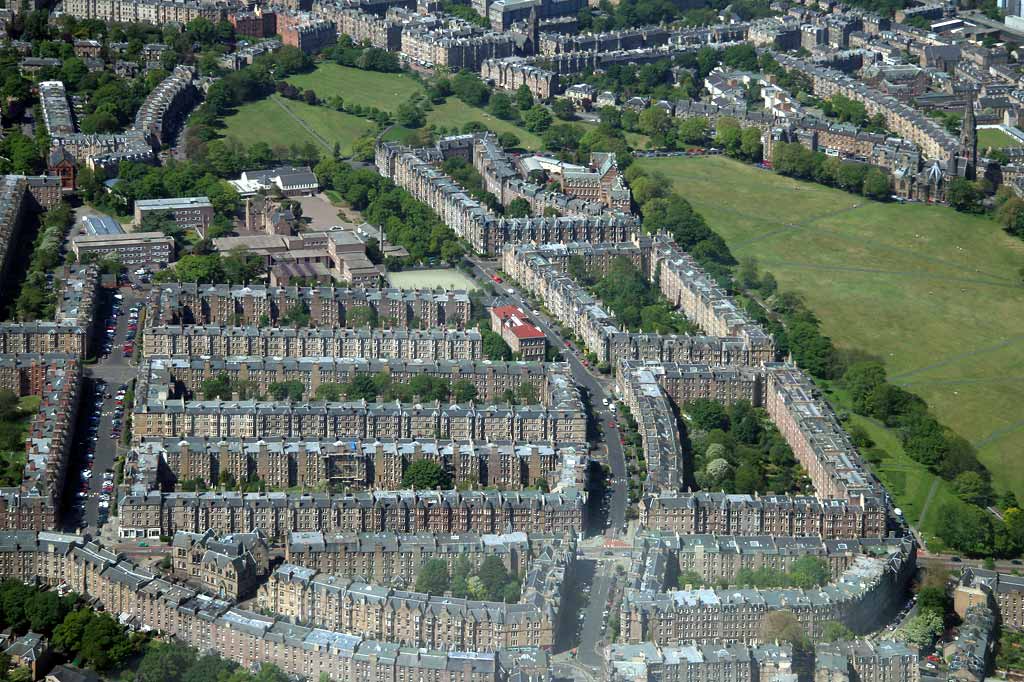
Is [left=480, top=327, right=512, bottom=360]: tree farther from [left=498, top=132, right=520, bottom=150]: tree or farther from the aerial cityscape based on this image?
[left=498, top=132, right=520, bottom=150]: tree

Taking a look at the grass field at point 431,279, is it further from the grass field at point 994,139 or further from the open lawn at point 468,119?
the grass field at point 994,139

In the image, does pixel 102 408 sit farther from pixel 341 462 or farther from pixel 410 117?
pixel 410 117

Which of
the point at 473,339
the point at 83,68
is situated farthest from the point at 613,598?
the point at 83,68

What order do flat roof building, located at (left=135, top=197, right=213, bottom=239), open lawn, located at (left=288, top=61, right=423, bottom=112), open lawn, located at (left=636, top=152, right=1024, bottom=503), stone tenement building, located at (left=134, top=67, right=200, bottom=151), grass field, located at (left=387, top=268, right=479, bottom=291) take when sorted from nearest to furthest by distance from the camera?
open lawn, located at (left=636, top=152, right=1024, bottom=503)
grass field, located at (left=387, top=268, right=479, bottom=291)
flat roof building, located at (left=135, top=197, right=213, bottom=239)
stone tenement building, located at (left=134, top=67, right=200, bottom=151)
open lawn, located at (left=288, top=61, right=423, bottom=112)

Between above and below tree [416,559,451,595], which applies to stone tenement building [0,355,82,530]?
above

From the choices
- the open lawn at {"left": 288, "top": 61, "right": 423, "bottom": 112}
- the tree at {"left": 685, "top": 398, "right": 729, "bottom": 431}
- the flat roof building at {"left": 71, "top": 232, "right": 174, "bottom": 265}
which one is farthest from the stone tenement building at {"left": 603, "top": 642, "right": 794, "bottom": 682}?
the open lawn at {"left": 288, "top": 61, "right": 423, "bottom": 112}

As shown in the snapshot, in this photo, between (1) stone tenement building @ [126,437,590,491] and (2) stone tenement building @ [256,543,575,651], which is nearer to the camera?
(2) stone tenement building @ [256,543,575,651]
